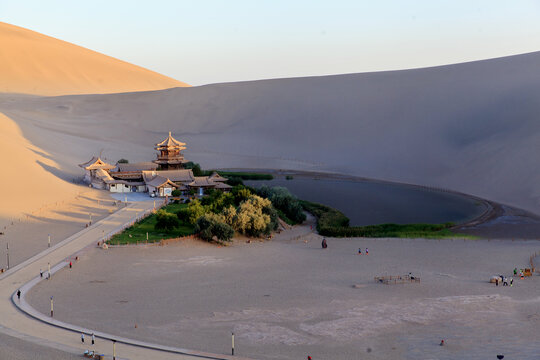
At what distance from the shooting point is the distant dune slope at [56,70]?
14750 centimetres

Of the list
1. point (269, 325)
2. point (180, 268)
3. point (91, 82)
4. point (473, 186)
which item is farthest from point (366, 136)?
point (91, 82)

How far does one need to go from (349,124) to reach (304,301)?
7271 cm

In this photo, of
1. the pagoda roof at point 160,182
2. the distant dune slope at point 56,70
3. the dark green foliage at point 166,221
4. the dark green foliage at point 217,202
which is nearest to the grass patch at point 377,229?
the dark green foliage at point 217,202

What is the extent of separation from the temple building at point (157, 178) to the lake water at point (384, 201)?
879cm

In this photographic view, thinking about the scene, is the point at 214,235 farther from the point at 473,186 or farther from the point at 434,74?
the point at 434,74

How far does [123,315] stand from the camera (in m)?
20.5

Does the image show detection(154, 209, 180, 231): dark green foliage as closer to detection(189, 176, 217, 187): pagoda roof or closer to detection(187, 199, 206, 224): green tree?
detection(187, 199, 206, 224): green tree

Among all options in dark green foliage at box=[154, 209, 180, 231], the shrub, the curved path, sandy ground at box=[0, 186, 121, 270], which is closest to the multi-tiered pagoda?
sandy ground at box=[0, 186, 121, 270]

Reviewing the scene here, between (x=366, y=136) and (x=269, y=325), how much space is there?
69.8 metres

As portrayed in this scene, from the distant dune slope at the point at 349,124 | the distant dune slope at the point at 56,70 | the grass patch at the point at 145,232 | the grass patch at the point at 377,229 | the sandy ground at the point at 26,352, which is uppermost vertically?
the distant dune slope at the point at 56,70

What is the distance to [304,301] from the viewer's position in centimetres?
2238

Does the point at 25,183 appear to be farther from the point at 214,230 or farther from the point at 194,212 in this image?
the point at 214,230

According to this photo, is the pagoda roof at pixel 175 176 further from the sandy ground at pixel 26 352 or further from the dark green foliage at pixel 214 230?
the sandy ground at pixel 26 352

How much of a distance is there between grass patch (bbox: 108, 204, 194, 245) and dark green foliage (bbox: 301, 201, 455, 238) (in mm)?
8568
